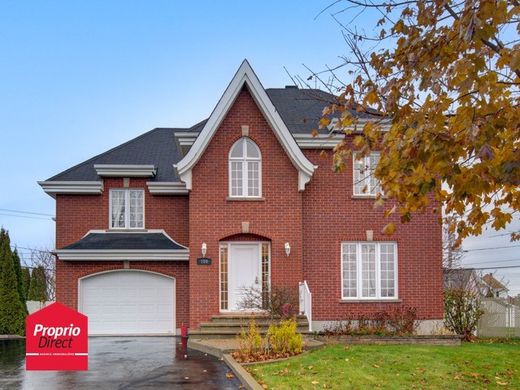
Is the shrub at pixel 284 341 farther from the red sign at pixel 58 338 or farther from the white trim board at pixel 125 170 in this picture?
the white trim board at pixel 125 170

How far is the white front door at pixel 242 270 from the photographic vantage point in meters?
20.7

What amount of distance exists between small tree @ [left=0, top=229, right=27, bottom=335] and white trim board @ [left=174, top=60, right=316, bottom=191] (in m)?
10.3

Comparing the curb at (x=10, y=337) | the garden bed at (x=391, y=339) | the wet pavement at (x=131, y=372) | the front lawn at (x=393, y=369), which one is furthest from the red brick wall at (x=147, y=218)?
the front lawn at (x=393, y=369)

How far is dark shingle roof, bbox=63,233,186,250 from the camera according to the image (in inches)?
869

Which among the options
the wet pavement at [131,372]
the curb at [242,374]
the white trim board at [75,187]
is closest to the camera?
the curb at [242,374]

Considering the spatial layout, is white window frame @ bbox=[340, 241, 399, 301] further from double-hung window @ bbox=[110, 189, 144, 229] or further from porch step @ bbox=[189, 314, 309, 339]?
double-hung window @ bbox=[110, 189, 144, 229]

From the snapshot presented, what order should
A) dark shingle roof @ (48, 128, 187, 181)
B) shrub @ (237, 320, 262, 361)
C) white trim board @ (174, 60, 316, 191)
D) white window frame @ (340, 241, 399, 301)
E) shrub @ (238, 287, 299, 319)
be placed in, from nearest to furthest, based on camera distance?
shrub @ (237, 320, 262, 361), shrub @ (238, 287, 299, 319), white trim board @ (174, 60, 316, 191), white window frame @ (340, 241, 399, 301), dark shingle roof @ (48, 128, 187, 181)

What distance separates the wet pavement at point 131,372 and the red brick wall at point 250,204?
12.9 feet

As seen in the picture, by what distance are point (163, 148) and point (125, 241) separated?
16.9 ft

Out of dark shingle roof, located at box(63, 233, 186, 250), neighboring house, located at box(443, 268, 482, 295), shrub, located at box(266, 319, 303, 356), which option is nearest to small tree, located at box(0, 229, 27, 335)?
dark shingle roof, located at box(63, 233, 186, 250)

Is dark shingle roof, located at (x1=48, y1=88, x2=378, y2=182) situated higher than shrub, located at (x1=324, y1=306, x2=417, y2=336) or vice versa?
dark shingle roof, located at (x1=48, y1=88, x2=378, y2=182)

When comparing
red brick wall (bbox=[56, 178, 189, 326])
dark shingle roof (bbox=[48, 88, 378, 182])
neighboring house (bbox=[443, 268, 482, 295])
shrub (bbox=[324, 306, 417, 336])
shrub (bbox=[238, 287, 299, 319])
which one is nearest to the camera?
shrub (bbox=[238, 287, 299, 319])

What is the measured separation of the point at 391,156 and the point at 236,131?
1466 cm

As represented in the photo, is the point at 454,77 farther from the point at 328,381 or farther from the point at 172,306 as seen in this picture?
the point at 172,306
